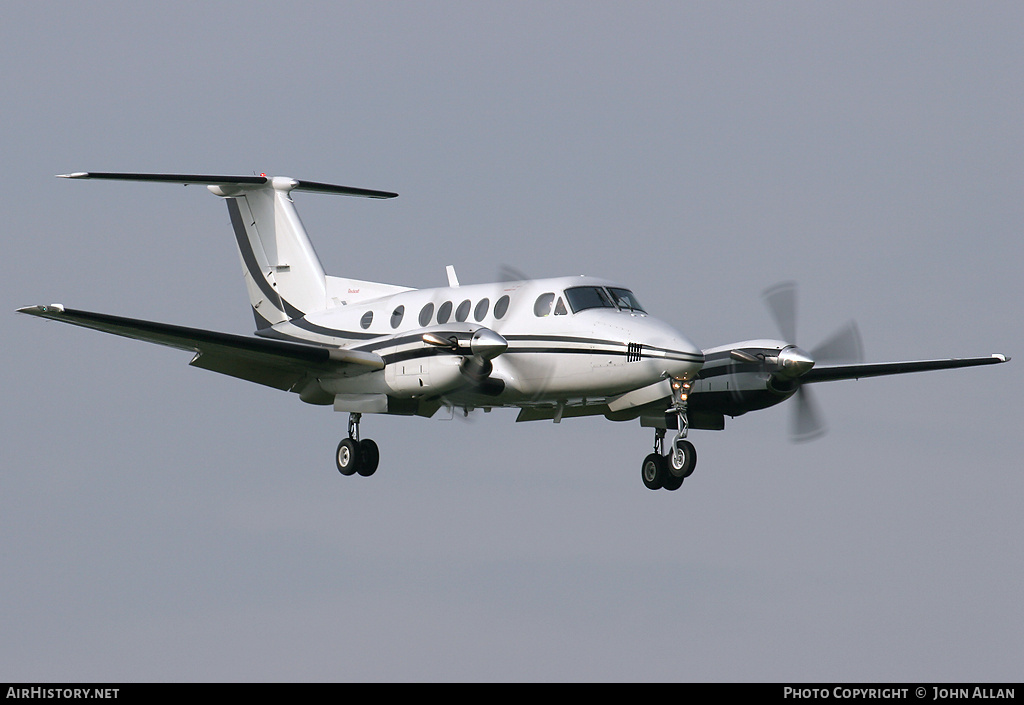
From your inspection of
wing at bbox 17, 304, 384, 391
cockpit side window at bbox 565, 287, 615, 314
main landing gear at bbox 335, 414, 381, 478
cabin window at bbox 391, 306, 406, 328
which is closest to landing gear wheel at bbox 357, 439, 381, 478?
main landing gear at bbox 335, 414, 381, 478

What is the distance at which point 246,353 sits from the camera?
21328 mm

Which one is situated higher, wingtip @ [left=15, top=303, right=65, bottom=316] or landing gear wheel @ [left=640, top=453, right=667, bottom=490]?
wingtip @ [left=15, top=303, right=65, bottom=316]

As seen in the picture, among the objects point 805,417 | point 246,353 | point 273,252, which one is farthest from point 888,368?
point 273,252

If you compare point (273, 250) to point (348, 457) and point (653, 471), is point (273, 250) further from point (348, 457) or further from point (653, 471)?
point (653, 471)

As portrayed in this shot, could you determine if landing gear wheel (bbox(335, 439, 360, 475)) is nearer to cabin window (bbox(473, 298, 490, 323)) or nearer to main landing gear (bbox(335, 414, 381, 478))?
main landing gear (bbox(335, 414, 381, 478))

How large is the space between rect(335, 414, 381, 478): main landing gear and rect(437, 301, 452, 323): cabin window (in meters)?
2.27

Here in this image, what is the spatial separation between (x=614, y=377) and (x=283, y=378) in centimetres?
601

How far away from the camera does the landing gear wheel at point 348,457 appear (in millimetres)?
22641

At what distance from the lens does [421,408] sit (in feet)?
72.7

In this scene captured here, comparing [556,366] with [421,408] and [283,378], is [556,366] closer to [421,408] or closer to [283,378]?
[421,408]

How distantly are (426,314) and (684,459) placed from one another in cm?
485

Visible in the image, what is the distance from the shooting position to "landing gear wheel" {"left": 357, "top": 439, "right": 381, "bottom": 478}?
2267cm

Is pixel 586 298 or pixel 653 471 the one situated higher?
pixel 586 298

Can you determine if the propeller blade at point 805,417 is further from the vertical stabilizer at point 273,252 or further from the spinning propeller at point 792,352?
the vertical stabilizer at point 273,252
